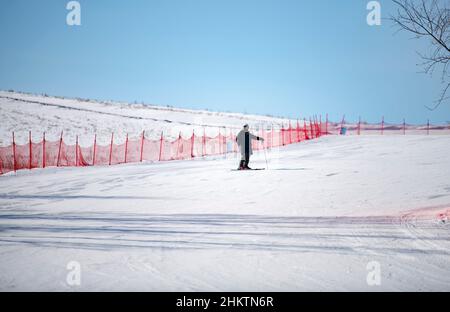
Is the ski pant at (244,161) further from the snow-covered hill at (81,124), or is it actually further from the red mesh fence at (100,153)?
the snow-covered hill at (81,124)

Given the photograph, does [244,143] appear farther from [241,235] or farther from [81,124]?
[81,124]

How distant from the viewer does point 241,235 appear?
6.88m

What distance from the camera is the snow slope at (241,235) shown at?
4754mm

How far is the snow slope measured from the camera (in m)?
4.75

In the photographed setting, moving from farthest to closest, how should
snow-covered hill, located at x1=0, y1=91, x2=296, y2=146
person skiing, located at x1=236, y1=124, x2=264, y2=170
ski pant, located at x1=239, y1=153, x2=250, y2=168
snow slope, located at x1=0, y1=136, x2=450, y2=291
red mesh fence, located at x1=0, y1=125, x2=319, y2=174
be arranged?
→ snow-covered hill, located at x1=0, y1=91, x2=296, y2=146
red mesh fence, located at x1=0, y1=125, x2=319, y2=174
ski pant, located at x1=239, y1=153, x2=250, y2=168
person skiing, located at x1=236, y1=124, x2=264, y2=170
snow slope, located at x1=0, y1=136, x2=450, y2=291

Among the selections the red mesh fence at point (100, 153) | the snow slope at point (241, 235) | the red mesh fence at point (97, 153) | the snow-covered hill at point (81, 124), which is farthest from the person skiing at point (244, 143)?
the snow-covered hill at point (81, 124)

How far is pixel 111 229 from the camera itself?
762 centimetres

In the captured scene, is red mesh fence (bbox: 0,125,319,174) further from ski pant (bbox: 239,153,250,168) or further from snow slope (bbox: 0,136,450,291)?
snow slope (bbox: 0,136,450,291)

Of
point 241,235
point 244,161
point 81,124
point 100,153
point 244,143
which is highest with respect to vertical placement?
point 81,124

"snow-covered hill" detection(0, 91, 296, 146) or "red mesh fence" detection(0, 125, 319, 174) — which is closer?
"red mesh fence" detection(0, 125, 319, 174)

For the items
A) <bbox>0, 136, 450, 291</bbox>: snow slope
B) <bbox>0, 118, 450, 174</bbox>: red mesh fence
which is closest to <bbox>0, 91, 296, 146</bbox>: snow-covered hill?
<bbox>0, 118, 450, 174</bbox>: red mesh fence

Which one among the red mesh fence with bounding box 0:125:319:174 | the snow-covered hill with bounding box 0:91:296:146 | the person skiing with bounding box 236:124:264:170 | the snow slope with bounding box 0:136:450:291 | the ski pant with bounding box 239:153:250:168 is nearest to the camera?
the snow slope with bounding box 0:136:450:291

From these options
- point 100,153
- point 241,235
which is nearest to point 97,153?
point 100,153
